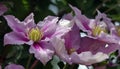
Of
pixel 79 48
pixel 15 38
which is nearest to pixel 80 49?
pixel 79 48

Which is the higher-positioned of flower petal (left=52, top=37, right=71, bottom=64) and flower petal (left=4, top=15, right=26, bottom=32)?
flower petal (left=4, top=15, right=26, bottom=32)

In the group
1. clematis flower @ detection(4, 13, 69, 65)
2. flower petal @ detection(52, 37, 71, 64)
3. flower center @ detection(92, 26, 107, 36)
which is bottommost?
flower petal @ detection(52, 37, 71, 64)

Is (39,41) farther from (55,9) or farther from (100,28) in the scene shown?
(55,9)

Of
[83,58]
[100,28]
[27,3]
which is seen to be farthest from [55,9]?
[83,58]

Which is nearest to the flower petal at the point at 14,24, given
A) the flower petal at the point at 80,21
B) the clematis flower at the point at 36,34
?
the clematis flower at the point at 36,34

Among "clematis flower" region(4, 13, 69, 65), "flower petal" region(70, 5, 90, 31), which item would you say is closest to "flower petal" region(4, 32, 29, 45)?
"clematis flower" region(4, 13, 69, 65)

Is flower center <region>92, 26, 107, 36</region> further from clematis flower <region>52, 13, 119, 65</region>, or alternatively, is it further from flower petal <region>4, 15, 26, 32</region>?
flower petal <region>4, 15, 26, 32</region>

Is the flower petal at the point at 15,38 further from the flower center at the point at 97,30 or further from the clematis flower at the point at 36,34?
the flower center at the point at 97,30
